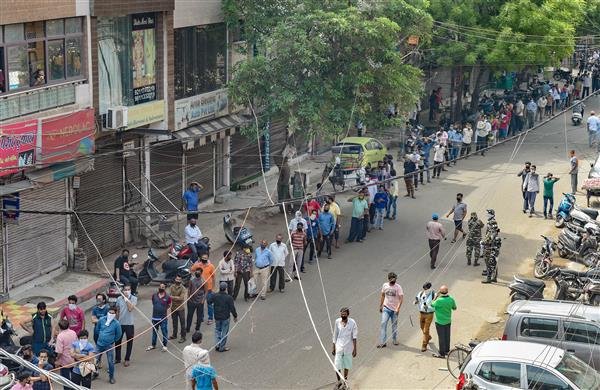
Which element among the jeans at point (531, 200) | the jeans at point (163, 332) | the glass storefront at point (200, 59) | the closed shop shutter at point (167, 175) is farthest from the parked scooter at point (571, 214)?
the jeans at point (163, 332)

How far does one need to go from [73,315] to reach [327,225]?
778 cm

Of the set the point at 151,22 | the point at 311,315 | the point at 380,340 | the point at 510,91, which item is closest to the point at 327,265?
the point at 311,315

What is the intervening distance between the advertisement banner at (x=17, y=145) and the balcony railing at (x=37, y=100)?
1.15 feet

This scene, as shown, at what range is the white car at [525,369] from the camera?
15711mm

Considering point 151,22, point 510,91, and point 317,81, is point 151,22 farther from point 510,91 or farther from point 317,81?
point 510,91

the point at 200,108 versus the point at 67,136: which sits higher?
the point at 67,136

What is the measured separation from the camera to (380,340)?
64.2 feet

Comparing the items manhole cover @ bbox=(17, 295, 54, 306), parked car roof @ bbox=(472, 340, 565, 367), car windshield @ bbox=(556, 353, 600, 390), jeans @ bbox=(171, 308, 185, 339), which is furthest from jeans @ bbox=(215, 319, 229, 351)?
car windshield @ bbox=(556, 353, 600, 390)

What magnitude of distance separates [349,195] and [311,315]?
9937 millimetres

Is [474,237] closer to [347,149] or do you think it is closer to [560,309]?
[560,309]

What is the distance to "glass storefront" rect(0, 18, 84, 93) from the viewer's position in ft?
67.9

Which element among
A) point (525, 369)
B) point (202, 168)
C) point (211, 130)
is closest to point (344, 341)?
point (525, 369)

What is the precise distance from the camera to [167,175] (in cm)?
2723

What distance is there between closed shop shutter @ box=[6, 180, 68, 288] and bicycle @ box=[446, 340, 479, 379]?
854cm
